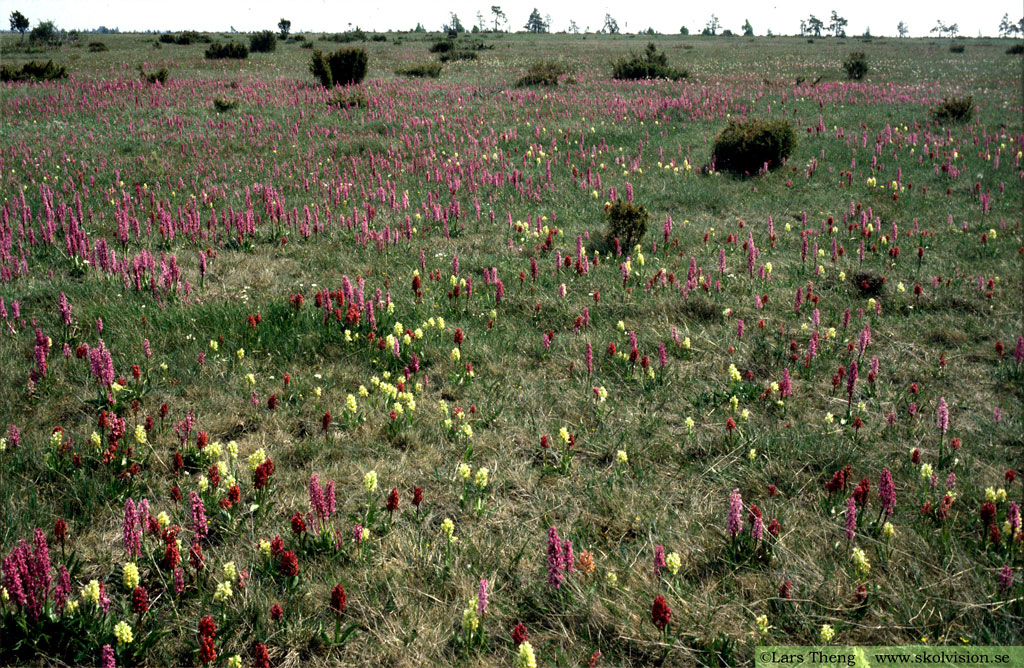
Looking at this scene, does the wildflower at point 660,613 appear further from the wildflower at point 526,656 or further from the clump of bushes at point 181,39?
the clump of bushes at point 181,39

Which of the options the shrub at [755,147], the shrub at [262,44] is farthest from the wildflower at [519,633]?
Result: the shrub at [262,44]

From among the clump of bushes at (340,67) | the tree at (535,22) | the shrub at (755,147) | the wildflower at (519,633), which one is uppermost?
the tree at (535,22)

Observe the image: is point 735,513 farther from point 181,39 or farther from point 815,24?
point 815,24

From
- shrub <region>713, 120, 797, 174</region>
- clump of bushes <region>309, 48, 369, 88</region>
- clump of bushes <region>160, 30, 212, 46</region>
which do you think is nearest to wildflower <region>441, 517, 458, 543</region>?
shrub <region>713, 120, 797, 174</region>

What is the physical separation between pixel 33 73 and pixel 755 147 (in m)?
29.2

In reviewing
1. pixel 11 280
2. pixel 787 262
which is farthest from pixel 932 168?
pixel 11 280

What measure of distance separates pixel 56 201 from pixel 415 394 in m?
8.68

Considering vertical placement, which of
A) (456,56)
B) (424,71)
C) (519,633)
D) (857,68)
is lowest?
(519,633)

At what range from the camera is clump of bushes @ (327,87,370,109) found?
18.7m

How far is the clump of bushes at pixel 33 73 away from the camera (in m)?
25.3

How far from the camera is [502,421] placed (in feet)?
15.6

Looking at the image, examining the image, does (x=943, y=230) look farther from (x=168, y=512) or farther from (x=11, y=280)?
(x=11, y=280)

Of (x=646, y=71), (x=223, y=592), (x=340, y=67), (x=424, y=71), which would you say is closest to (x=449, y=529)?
(x=223, y=592)

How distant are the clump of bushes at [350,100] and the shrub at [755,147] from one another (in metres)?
10.9
